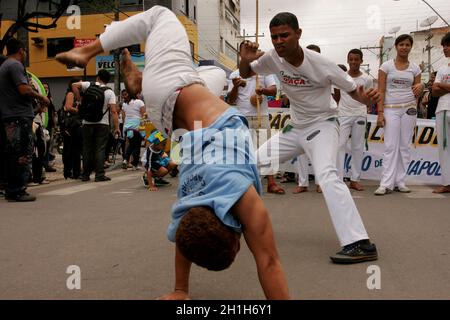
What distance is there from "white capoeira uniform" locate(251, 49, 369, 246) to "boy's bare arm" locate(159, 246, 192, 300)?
1391mm

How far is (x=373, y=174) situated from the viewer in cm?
852

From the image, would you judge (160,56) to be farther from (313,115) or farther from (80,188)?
(80,188)

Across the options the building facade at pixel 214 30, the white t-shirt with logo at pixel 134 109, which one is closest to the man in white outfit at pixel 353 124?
the white t-shirt with logo at pixel 134 109

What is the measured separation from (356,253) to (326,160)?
711mm

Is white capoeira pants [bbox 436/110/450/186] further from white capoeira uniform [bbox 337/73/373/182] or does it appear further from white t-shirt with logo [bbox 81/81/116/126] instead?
white t-shirt with logo [bbox 81/81/116/126]

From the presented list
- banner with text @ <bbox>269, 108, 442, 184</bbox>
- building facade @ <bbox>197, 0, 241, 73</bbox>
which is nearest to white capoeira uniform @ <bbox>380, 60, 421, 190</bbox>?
banner with text @ <bbox>269, 108, 442, 184</bbox>

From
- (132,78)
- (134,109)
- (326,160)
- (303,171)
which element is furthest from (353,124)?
(134,109)

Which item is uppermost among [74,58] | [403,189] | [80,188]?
[74,58]

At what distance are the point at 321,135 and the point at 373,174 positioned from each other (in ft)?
16.2

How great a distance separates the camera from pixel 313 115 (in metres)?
4.05

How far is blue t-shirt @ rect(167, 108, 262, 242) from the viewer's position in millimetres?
2197

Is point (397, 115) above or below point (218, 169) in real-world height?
above

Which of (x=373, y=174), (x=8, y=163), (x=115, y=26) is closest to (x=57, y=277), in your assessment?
(x=115, y=26)

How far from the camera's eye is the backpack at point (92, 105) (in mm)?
8516
